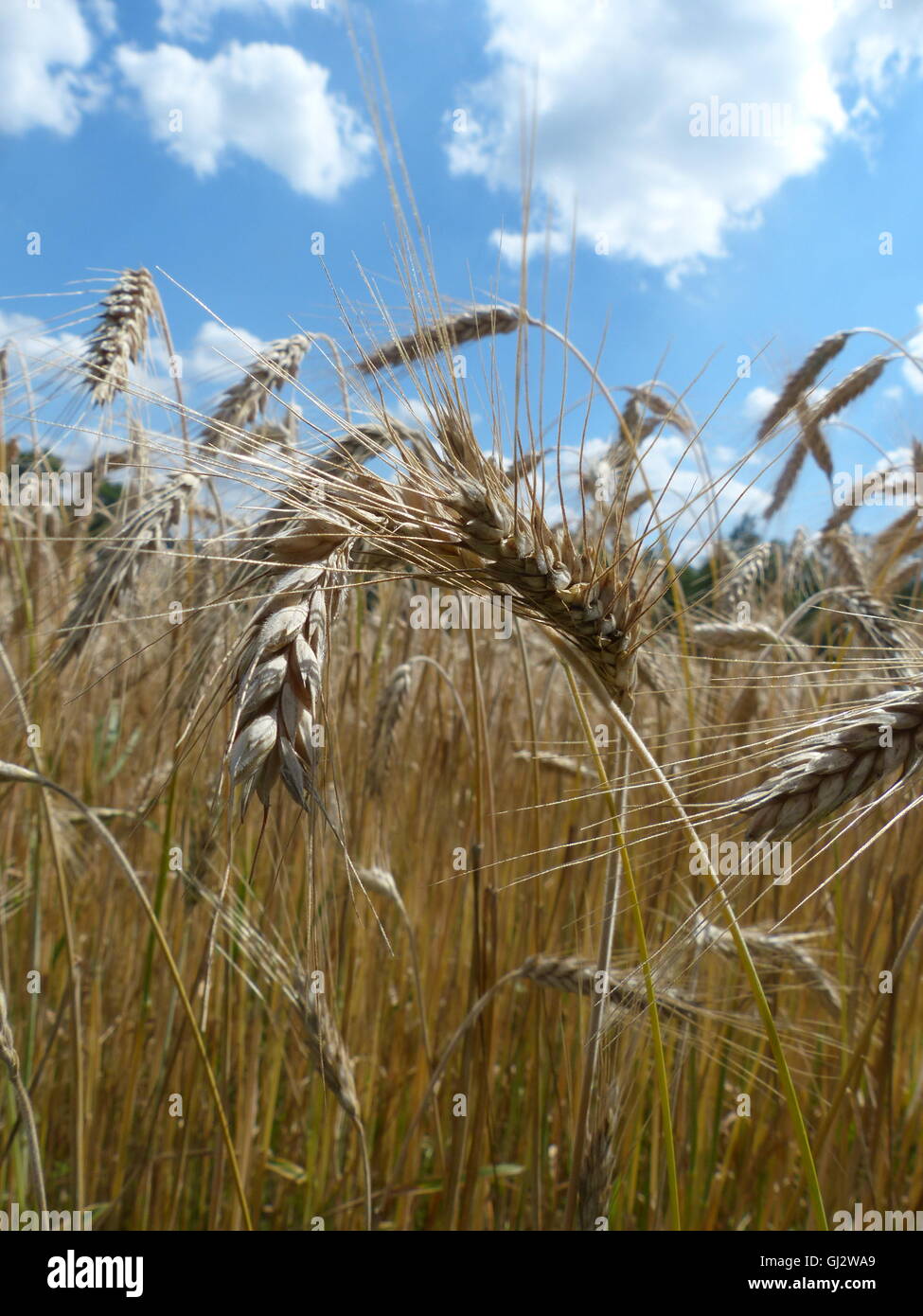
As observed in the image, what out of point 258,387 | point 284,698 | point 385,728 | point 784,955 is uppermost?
point 258,387

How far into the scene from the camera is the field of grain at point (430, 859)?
2.63 feet

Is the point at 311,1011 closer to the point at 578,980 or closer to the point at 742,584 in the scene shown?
the point at 578,980

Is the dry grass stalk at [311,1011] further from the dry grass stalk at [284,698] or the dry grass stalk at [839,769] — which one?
the dry grass stalk at [839,769]

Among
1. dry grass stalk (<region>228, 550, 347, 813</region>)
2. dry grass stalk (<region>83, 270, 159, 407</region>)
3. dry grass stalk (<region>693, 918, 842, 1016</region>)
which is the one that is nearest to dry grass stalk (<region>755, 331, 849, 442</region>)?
dry grass stalk (<region>693, 918, 842, 1016</region>)

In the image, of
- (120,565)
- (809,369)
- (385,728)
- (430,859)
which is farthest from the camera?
(809,369)

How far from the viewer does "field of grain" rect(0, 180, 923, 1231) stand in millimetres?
803

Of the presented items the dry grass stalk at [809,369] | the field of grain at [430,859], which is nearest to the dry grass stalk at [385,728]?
the field of grain at [430,859]

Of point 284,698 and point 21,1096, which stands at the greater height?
point 284,698

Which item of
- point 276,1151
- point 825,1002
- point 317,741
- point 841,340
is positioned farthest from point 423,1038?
point 841,340

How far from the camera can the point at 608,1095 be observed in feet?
3.27

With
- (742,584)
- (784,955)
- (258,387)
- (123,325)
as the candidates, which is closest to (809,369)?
(742,584)

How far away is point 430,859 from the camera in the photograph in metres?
2.12
